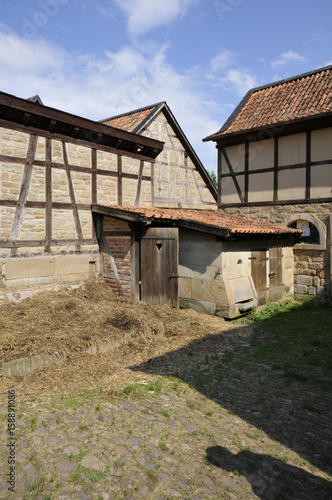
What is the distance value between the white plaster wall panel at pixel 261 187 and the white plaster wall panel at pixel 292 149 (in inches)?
26.7

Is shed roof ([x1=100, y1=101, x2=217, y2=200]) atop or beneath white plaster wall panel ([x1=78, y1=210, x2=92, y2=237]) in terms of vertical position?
atop

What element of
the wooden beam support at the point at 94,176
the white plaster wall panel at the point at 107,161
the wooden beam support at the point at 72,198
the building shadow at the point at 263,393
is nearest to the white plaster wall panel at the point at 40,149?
the wooden beam support at the point at 72,198

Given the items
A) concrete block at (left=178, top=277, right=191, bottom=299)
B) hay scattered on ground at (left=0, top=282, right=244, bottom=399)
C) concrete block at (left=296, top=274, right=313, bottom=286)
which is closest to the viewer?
hay scattered on ground at (left=0, top=282, right=244, bottom=399)

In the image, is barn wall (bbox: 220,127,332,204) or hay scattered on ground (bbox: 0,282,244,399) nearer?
hay scattered on ground (bbox: 0,282,244,399)

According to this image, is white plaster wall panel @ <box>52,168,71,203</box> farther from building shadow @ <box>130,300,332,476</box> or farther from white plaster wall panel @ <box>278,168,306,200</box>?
white plaster wall panel @ <box>278,168,306,200</box>

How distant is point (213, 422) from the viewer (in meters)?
4.12

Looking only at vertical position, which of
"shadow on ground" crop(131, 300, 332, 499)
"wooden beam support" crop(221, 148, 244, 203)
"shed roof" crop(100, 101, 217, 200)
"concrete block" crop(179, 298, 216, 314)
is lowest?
"shadow on ground" crop(131, 300, 332, 499)

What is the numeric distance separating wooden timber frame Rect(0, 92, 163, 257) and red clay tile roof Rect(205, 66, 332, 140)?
4.51m

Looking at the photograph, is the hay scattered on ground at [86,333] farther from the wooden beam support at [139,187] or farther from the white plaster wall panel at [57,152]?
the white plaster wall panel at [57,152]

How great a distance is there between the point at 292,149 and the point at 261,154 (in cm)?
114

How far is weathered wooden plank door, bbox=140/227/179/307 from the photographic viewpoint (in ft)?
29.2

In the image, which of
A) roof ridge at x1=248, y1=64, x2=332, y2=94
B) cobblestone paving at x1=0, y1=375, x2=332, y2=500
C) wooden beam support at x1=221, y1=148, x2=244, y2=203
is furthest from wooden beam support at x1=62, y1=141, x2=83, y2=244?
roof ridge at x1=248, y1=64, x2=332, y2=94

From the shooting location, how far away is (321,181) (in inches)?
433

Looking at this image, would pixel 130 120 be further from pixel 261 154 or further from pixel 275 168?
pixel 275 168
